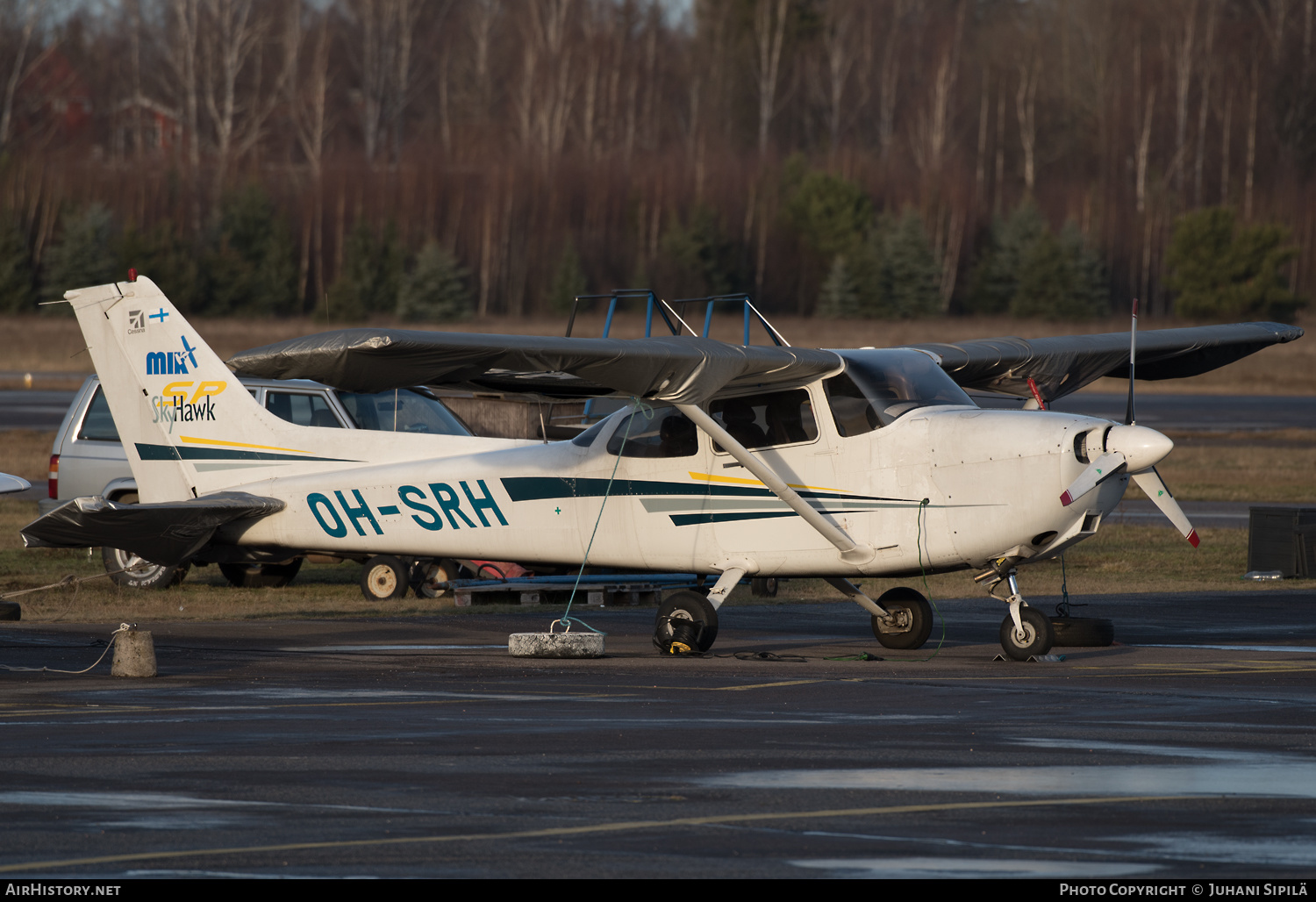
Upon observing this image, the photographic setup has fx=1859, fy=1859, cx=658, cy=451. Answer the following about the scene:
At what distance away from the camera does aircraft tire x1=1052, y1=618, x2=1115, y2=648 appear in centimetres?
1362

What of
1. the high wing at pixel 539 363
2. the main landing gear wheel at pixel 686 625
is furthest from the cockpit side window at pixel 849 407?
the main landing gear wheel at pixel 686 625

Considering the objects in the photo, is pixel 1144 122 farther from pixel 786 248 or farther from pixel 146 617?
pixel 146 617

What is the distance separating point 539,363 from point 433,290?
58.2 meters

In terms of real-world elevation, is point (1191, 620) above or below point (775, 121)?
below

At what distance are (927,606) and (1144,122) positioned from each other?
258ft

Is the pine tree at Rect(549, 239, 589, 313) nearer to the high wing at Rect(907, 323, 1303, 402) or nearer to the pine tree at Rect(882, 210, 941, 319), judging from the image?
the pine tree at Rect(882, 210, 941, 319)

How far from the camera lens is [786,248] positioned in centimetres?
7800

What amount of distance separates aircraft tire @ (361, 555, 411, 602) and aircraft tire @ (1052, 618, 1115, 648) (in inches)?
255

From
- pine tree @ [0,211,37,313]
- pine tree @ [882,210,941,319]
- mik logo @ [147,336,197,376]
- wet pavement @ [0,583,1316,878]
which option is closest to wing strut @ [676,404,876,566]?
wet pavement @ [0,583,1316,878]

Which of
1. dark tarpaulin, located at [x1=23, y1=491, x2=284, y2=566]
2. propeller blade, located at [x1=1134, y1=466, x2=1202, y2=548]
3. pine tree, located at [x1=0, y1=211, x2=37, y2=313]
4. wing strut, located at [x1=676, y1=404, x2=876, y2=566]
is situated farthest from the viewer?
pine tree, located at [x1=0, y1=211, x2=37, y2=313]

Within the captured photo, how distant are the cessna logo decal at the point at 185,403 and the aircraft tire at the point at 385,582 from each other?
8.24 ft

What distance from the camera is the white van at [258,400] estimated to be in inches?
720
